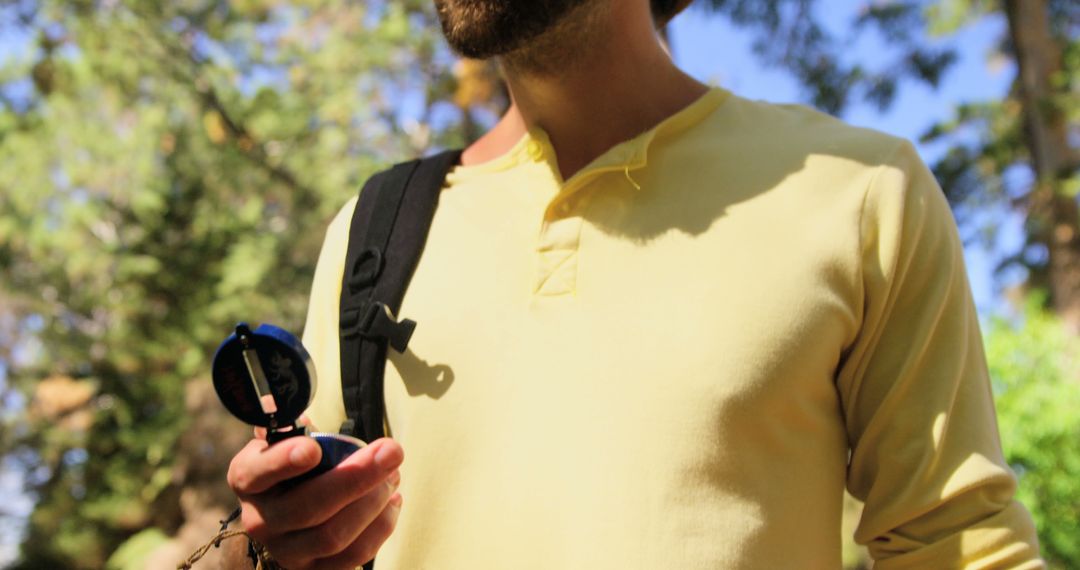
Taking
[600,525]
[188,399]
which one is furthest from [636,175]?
[188,399]

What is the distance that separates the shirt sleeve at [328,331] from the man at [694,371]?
0.01m

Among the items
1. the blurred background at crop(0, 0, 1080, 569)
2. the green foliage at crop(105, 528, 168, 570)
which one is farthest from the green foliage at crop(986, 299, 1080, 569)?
the green foliage at crop(105, 528, 168, 570)

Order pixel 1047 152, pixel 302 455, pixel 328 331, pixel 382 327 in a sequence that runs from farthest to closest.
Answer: pixel 1047 152, pixel 328 331, pixel 382 327, pixel 302 455

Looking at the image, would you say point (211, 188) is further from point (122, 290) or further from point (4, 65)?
point (4, 65)

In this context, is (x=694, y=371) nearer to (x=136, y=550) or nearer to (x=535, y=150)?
(x=535, y=150)

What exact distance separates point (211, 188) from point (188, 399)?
11.2 ft

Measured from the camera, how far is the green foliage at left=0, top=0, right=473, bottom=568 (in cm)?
1319

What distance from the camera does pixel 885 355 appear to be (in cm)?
155

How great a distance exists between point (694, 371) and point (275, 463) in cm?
64

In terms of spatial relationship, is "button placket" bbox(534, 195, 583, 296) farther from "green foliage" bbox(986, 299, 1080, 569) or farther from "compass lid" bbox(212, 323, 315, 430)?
"green foliage" bbox(986, 299, 1080, 569)

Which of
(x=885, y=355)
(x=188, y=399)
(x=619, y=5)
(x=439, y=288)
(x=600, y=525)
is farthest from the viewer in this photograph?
(x=188, y=399)

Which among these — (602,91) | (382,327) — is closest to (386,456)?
(382,327)

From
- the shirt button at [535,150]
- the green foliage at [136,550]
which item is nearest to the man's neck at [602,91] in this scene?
the shirt button at [535,150]

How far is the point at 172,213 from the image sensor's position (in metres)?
15.0
